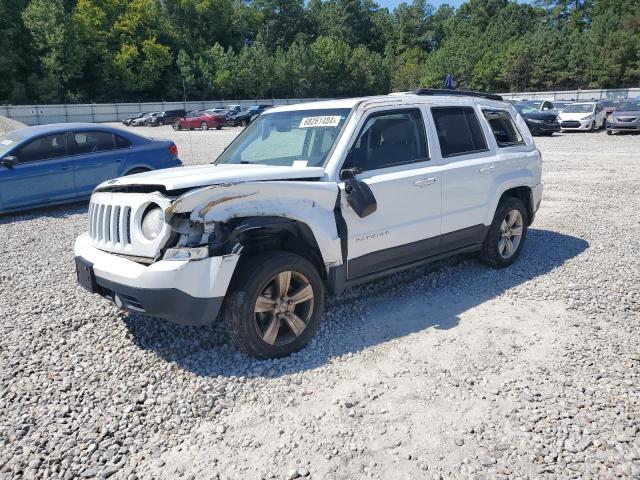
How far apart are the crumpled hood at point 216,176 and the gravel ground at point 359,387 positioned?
134cm

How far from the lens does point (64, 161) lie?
9.25 m

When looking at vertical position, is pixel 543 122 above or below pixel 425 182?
below

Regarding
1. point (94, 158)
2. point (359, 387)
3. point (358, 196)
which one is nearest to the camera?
point (359, 387)

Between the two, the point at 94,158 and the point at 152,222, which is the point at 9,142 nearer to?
the point at 94,158

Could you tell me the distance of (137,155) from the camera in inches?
389

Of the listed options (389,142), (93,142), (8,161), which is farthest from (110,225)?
(93,142)

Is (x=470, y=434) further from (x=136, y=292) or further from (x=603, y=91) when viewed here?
(x=603, y=91)

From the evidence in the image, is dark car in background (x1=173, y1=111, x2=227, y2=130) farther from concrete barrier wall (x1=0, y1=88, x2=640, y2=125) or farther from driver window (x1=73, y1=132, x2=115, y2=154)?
→ driver window (x1=73, y1=132, x2=115, y2=154)

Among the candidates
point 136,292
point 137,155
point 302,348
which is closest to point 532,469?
point 302,348

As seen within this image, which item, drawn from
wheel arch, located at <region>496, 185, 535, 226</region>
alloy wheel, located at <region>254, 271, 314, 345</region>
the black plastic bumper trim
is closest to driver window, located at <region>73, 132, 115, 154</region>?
the black plastic bumper trim

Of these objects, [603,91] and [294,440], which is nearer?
[294,440]

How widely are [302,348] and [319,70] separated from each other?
8254 cm

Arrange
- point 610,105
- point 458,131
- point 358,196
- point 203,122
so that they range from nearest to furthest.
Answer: point 358,196 < point 458,131 < point 610,105 < point 203,122

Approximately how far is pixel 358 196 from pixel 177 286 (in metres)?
1.58
